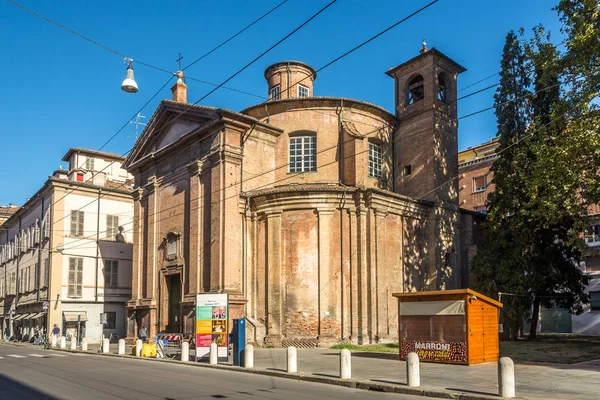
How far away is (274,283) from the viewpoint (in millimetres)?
26359

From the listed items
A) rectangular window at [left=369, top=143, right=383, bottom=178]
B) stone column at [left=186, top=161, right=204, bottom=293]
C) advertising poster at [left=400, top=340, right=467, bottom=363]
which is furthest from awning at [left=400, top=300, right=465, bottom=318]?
rectangular window at [left=369, top=143, right=383, bottom=178]

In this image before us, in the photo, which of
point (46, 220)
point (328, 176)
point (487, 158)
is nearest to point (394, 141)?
point (328, 176)

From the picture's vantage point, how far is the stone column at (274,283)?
2605cm

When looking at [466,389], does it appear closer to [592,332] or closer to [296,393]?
[296,393]

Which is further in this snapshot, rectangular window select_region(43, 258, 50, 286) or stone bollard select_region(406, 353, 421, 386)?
rectangular window select_region(43, 258, 50, 286)

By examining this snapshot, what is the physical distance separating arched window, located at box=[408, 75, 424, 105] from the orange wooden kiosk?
16.7 metres

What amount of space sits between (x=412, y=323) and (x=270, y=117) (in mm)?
15418

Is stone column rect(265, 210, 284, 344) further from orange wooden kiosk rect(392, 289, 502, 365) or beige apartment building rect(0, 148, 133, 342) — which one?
beige apartment building rect(0, 148, 133, 342)

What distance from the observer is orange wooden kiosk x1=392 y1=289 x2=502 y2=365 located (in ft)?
56.1

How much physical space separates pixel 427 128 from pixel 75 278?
24521 mm

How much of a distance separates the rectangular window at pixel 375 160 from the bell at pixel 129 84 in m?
16.1

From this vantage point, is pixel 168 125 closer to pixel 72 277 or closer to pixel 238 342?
pixel 72 277

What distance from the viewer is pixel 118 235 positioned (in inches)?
1608

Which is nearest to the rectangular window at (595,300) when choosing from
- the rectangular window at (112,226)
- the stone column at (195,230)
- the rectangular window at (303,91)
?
the rectangular window at (303,91)
